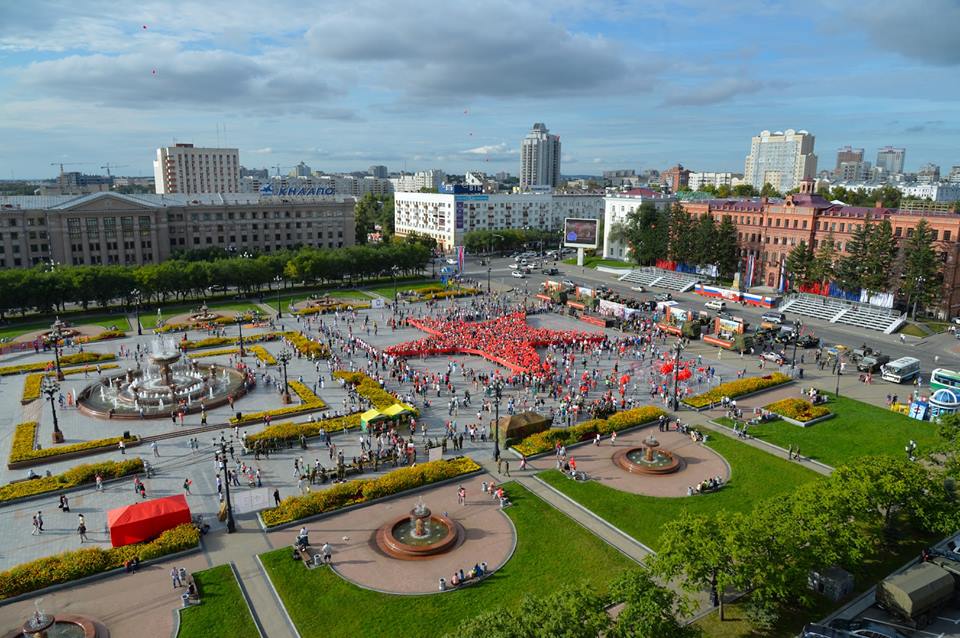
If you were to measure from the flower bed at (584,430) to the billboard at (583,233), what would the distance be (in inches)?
3099

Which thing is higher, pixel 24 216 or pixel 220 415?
pixel 24 216

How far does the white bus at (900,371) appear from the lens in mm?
50062

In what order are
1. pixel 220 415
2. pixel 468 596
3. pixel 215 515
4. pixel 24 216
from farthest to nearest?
pixel 24 216, pixel 220 415, pixel 215 515, pixel 468 596

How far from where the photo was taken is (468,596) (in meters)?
23.2

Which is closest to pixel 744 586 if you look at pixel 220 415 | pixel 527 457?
pixel 527 457

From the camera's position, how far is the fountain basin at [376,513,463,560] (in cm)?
2588

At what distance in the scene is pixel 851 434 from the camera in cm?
3891

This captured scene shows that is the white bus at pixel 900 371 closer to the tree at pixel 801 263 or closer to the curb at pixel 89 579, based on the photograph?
the tree at pixel 801 263

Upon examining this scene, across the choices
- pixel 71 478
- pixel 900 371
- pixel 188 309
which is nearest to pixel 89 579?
pixel 71 478

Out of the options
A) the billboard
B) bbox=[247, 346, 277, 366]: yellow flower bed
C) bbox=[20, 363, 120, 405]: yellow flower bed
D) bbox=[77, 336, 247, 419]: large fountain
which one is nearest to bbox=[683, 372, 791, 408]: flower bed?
bbox=[77, 336, 247, 419]: large fountain

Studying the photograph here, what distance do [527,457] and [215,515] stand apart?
→ 53.3 ft

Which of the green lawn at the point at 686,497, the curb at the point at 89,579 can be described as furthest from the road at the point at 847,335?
the curb at the point at 89,579

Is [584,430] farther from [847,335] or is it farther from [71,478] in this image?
[847,335]

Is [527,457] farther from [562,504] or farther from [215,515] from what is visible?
[215,515]
